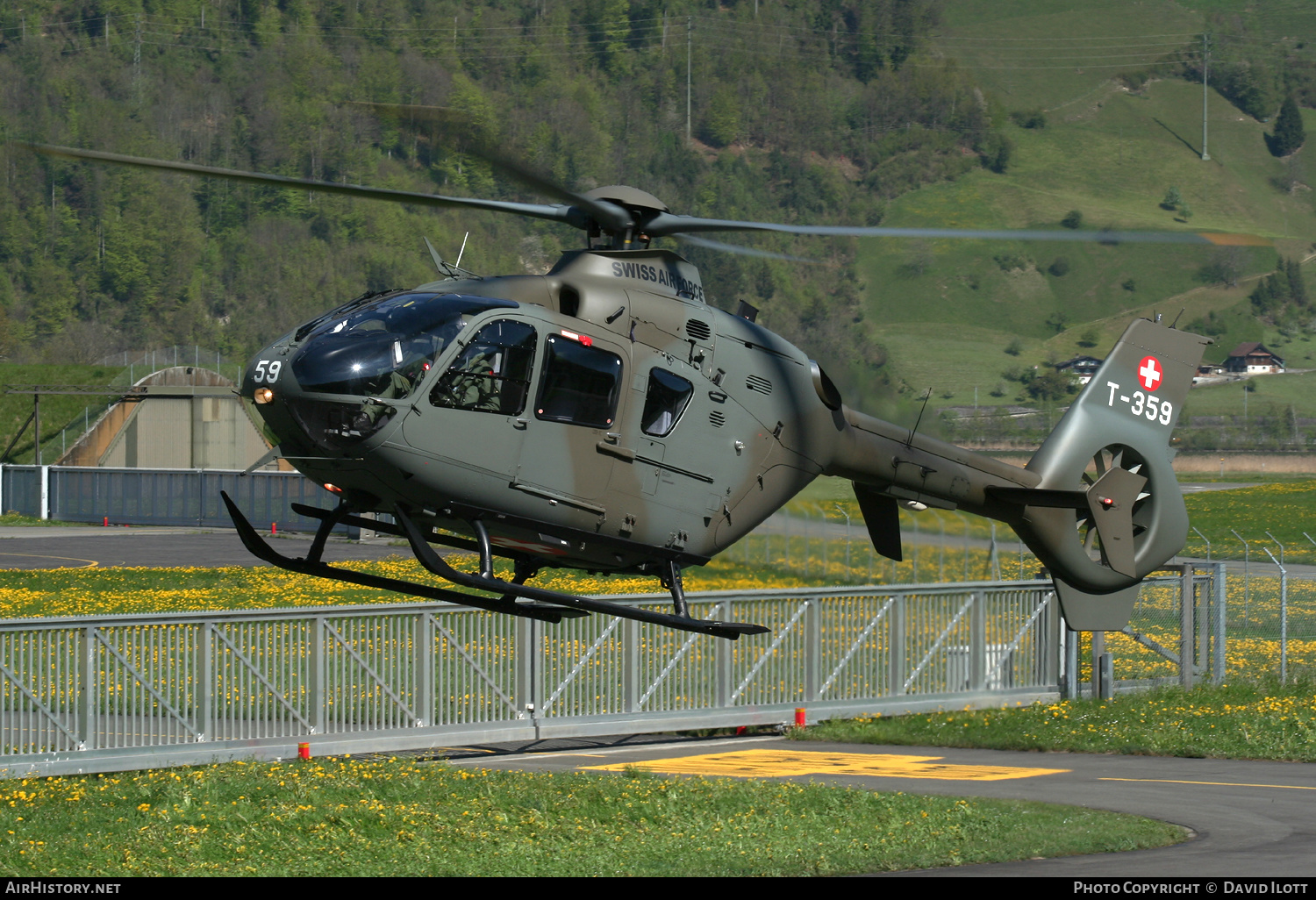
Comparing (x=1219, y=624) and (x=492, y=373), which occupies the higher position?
(x=492, y=373)

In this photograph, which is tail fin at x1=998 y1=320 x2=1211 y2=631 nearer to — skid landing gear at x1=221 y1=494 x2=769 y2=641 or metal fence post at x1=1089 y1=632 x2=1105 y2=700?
metal fence post at x1=1089 y1=632 x2=1105 y2=700

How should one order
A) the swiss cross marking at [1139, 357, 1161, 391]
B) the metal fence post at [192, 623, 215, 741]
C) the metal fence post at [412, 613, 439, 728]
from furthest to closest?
the swiss cross marking at [1139, 357, 1161, 391] → the metal fence post at [412, 613, 439, 728] → the metal fence post at [192, 623, 215, 741]

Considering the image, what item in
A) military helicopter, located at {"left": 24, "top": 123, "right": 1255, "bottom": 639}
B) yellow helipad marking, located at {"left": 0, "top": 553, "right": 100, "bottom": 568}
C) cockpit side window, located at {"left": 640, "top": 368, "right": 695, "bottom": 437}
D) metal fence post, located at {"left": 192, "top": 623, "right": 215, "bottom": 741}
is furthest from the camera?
yellow helipad marking, located at {"left": 0, "top": 553, "right": 100, "bottom": 568}

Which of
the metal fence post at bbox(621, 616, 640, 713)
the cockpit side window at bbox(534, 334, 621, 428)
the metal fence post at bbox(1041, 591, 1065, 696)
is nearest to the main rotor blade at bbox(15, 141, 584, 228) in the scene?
the cockpit side window at bbox(534, 334, 621, 428)

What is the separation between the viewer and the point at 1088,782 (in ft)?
59.5

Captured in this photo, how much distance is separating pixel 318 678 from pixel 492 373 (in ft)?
25.0

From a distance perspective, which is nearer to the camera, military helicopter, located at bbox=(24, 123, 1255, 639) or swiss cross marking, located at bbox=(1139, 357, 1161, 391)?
military helicopter, located at bbox=(24, 123, 1255, 639)

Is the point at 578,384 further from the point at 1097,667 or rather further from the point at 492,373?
the point at 1097,667

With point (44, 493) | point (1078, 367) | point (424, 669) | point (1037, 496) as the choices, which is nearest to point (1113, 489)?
point (1037, 496)

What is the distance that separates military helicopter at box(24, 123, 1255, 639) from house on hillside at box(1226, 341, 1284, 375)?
16717 centimetres

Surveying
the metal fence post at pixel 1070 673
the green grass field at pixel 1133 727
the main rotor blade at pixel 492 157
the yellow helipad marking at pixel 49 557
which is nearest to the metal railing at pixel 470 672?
the metal fence post at pixel 1070 673

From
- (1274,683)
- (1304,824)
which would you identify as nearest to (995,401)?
(1274,683)

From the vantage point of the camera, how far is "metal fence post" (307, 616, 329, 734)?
60.1ft

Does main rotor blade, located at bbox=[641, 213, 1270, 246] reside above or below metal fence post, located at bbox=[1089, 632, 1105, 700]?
above
